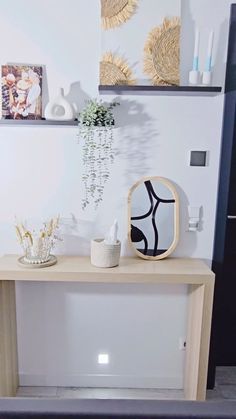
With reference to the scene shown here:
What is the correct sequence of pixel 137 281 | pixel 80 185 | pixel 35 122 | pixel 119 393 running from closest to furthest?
pixel 137 281
pixel 35 122
pixel 80 185
pixel 119 393

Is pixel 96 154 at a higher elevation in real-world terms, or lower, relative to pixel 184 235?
higher

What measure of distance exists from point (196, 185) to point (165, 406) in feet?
4.57

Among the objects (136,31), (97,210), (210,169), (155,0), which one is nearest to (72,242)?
(97,210)

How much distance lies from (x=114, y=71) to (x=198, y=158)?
0.70m

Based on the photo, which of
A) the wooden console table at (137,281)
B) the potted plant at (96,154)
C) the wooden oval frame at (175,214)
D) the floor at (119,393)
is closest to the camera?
the wooden console table at (137,281)

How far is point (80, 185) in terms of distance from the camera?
2.01 meters

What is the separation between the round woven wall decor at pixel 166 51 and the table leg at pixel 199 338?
45.2 inches

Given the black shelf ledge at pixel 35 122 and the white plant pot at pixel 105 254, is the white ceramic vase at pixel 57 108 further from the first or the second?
the white plant pot at pixel 105 254

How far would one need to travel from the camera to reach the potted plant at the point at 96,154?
1.89 metres

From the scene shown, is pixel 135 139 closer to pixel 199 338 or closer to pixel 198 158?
pixel 198 158

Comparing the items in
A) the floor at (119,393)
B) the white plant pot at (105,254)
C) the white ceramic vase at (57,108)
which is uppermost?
the white ceramic vase at (57,108)

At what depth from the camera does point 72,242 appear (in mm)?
2068

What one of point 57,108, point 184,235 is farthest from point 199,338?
point 57,108

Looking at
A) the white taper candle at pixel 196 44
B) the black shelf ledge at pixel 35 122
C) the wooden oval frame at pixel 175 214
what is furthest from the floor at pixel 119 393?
the white taper candle at pixel 196 44
